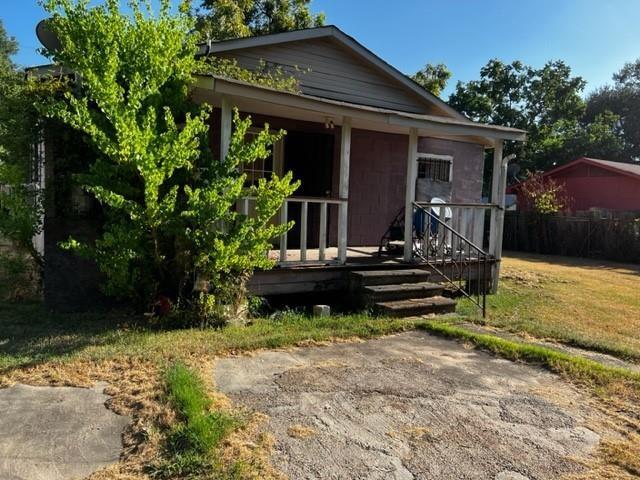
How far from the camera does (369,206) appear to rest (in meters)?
10.0

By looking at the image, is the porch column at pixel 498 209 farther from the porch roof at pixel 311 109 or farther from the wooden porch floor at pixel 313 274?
the wooden porch floor at pixel 313 274

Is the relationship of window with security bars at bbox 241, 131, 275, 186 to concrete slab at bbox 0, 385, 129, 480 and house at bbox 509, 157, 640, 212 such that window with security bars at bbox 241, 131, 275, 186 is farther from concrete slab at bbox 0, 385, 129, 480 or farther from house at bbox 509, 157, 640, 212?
house at bbox 509, 157, 640, 212

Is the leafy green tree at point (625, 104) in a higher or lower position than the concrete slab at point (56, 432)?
higher

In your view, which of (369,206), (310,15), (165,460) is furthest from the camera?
(310,15)

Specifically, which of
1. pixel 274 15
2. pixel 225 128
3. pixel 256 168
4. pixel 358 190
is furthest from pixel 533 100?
pixel 225 128

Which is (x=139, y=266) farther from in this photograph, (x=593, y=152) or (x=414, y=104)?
(x=593, y=152)

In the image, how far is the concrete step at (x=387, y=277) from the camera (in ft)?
22.6

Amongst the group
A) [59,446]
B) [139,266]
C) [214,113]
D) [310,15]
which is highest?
[310,15]

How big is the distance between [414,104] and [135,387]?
8.69 m

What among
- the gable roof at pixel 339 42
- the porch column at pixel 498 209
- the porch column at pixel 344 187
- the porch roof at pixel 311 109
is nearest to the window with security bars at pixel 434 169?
the gable roof at pixel 339 42

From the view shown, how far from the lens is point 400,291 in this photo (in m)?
6.84

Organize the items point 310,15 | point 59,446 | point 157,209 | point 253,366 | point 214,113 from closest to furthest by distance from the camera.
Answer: point 59,446
point 253,366
point 157,209
point 214,113
point 310,15

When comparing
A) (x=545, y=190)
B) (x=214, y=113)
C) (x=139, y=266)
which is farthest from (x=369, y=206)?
(x=545, y=190)

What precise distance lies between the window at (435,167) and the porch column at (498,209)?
77.8 inches
